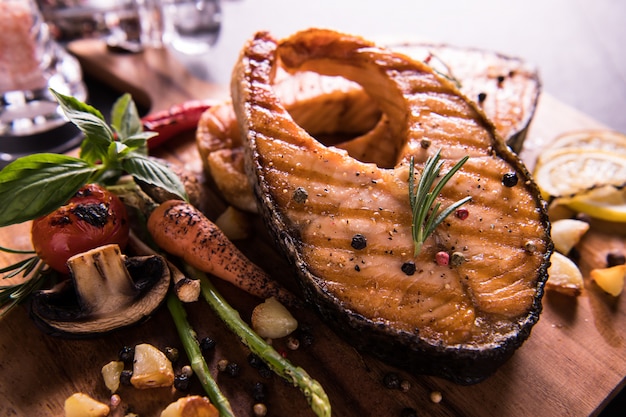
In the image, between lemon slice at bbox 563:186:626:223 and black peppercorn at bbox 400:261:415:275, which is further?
lemon slice at bbox 563:186:626:223

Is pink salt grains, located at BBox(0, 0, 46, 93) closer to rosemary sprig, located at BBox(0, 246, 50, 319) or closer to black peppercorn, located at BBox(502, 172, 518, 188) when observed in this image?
rosemary sprig, located at BBox(0, 246, 50, 319)

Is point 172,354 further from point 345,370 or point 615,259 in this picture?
point 615,259

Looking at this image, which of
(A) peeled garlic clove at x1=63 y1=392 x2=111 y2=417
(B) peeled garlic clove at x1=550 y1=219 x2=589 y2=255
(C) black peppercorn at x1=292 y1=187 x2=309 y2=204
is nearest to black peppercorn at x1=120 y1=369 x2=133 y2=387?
(A) peeled garlic clove at x1=63 y1=392 x2=111 y2=417

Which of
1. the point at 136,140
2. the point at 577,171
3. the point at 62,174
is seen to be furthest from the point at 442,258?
the point at 62,174

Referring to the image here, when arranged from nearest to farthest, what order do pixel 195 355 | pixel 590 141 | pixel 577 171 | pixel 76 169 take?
1. pixel 195 355
2. pixel 76 169
3. pixel 577 171
4. pixel 590 141

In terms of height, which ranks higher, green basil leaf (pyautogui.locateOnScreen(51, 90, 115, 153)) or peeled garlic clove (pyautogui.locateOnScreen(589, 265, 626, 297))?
green basil leaf (pyautogui.locateOnScreen(51, 90, 115, 153))

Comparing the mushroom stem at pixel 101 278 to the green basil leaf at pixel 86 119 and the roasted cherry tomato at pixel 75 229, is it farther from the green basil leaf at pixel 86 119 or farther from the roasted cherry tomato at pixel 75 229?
the green basil leaf at pixel 86 119
